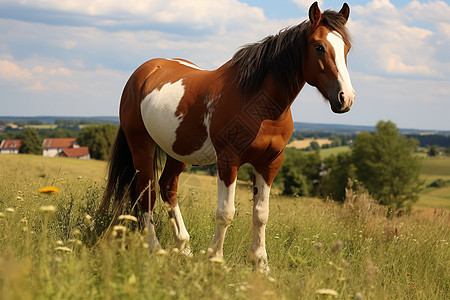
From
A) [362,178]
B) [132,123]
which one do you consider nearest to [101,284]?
[132,123]

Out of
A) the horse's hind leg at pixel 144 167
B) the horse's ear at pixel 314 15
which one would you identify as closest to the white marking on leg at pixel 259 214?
the horse's hind leg at pixel 144 167

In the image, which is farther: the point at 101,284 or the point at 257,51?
the point at 257,51

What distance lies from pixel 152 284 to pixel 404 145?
4328 cm

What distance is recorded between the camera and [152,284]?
2254 mm

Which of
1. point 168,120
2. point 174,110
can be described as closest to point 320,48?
point 174,110

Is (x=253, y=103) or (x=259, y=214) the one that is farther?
(x=259, y=214)

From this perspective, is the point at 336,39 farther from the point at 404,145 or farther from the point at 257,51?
the point at 404,145

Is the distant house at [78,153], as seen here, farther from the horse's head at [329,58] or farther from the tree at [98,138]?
the horse's head at [329,58]

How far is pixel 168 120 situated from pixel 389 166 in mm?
39510

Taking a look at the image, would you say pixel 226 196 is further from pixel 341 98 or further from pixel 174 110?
pixel 341 98

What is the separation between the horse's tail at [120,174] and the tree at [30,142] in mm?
82895

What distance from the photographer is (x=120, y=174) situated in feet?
18.0

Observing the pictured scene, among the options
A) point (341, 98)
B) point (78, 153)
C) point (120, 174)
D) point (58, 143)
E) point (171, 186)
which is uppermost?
point (341, 98)

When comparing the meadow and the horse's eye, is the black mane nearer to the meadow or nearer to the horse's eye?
the horse's eye
